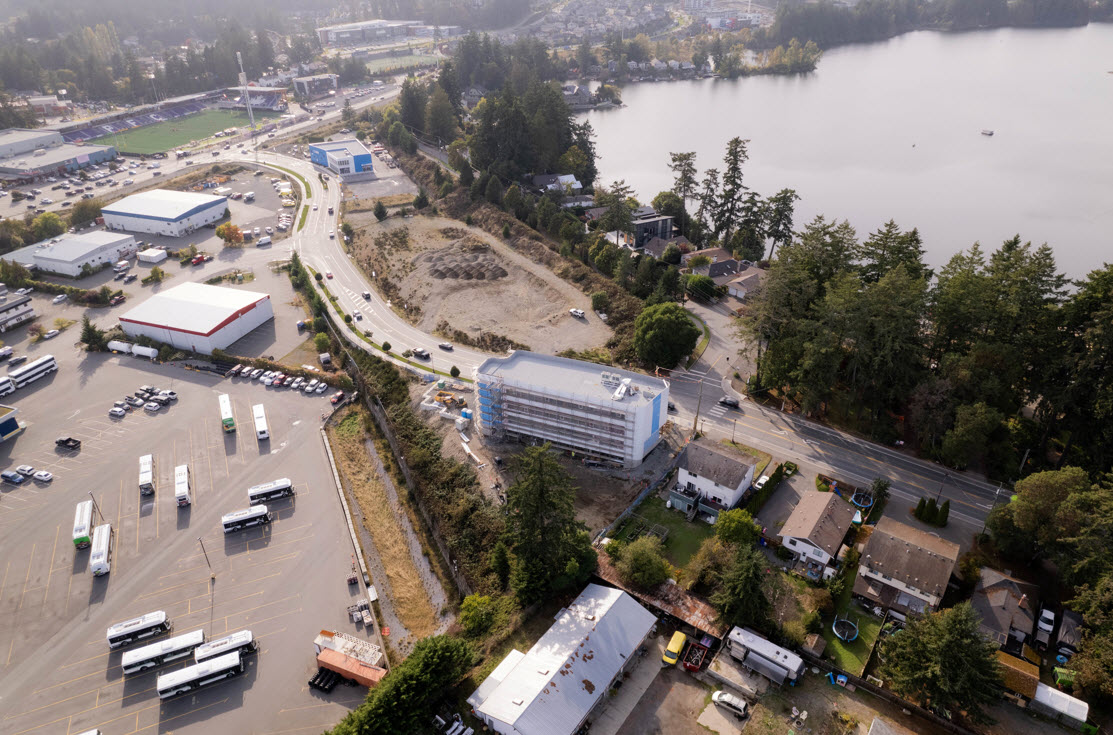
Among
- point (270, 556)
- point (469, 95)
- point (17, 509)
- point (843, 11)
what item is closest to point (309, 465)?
point (270, 556)

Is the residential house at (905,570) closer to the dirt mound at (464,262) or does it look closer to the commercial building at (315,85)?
the dirt mound at (464,262)

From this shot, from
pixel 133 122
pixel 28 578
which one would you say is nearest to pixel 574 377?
pixel 28 578

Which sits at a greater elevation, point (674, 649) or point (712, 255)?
point (712, 255)

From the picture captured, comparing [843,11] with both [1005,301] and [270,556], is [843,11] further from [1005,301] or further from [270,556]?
[270,556]

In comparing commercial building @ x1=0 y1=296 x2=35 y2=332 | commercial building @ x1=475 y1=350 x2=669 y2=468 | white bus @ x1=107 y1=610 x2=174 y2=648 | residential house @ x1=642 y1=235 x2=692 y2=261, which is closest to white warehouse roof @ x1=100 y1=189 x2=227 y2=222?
commercial building @ x1=0 y1=296 x2=35 y2=332

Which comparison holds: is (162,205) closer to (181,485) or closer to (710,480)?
(181,485)

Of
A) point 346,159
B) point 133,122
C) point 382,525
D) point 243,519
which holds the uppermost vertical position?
point 133,122
